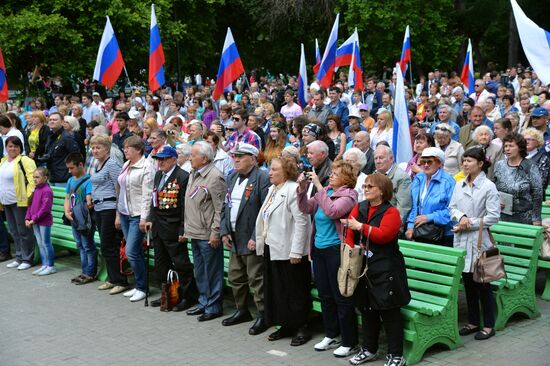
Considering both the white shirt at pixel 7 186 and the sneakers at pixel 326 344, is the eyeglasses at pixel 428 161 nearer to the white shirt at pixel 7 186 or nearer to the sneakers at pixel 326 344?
the sneakers at pixel 326 344

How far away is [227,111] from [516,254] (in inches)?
326

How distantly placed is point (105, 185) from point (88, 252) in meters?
1.15

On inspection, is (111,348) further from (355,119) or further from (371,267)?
(355,119)

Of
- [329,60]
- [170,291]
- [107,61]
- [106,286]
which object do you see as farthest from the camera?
[329,60]

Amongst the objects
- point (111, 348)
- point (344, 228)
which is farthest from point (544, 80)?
point (111, 348)

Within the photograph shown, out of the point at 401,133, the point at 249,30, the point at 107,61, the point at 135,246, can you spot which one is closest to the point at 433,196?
the point at 401,133

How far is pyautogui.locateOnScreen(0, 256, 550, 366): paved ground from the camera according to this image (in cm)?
689

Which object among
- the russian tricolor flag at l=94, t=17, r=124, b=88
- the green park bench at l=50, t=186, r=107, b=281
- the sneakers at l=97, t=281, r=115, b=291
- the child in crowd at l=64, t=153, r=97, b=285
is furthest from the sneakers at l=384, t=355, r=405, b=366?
the russian tricolor flag at l=94, t=17, r=124, b=88

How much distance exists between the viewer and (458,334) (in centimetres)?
698

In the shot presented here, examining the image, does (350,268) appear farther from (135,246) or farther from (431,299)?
(135,246)

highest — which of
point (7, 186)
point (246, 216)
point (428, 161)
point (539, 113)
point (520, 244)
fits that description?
point (539, 113)

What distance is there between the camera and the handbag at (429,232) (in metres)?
7.28

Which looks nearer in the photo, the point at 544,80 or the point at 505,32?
the point at 544,80

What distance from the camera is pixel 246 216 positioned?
7812mm
